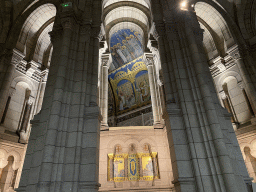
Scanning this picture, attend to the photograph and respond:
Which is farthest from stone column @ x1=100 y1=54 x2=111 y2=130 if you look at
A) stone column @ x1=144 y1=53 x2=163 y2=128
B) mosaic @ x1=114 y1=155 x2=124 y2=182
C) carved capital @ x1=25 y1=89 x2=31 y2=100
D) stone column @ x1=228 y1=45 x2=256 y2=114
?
stone column @ x1=228 y1=45 x2=256 y2=114

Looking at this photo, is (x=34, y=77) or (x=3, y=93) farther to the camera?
(x=34, y=77)

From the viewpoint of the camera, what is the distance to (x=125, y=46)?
66.6 feet

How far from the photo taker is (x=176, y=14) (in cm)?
817

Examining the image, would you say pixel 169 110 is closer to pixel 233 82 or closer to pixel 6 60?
pixel 233 82

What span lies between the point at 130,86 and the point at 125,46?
612 cm

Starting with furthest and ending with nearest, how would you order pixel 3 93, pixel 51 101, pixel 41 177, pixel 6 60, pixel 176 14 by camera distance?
1. pixel 6 60
2. pixel 3 93
3. pixel 176 14
4. pixel 51 101
5. pixel 41 177

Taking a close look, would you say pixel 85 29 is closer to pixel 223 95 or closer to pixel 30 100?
pixel 30 100

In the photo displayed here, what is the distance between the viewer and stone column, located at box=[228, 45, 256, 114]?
9.55m

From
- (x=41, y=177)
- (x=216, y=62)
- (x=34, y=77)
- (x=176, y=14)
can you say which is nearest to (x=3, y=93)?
(x=34, y=77)

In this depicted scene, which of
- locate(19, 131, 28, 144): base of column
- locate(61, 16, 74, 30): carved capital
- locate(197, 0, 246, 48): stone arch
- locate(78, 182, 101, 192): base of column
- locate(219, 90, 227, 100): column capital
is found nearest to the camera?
locate(78, 182, 101, 192): base of column

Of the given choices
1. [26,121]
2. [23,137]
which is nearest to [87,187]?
[23,137]

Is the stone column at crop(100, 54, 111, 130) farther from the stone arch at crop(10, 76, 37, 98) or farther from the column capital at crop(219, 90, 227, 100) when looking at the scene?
the column capital at crop(219, 90, 227, 100)

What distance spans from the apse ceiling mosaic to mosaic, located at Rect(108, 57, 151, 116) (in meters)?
0.83

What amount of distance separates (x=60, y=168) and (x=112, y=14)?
1018 cm
